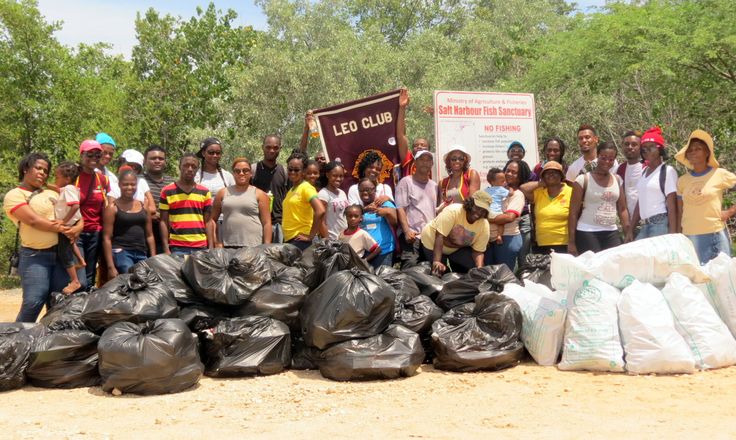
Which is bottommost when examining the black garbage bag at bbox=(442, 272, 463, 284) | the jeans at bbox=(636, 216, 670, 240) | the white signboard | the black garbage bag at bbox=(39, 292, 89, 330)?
the black garbage bag at bbox=(39, 292, 89, 330)

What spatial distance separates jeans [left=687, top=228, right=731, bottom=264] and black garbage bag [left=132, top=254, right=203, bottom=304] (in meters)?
4.10

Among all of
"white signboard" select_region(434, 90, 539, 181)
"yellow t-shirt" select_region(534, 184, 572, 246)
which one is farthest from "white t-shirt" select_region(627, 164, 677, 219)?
"white signboard" select_region(434, 90, 539, 181)

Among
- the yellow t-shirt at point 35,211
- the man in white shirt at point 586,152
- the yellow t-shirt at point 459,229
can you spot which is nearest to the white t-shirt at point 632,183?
the man in white shirt at point 586,152

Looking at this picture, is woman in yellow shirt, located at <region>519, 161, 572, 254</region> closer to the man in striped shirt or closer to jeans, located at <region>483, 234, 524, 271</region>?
jeans, located at <region>483, 234, 524, 271</region>

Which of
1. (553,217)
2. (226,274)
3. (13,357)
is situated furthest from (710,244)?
(13,357)

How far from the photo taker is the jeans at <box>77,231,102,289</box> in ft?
21.4

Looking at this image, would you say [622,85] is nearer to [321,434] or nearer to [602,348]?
[602,348]

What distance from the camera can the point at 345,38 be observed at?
21328mm

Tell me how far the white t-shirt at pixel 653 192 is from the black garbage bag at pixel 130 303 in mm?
4068

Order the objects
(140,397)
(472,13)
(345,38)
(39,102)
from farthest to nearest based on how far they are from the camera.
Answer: (472,13), (345,38), (39,102), (140,397)

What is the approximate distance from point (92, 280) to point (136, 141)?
13041 millimetres

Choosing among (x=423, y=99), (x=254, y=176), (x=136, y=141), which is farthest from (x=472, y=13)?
(x=254, y=176)

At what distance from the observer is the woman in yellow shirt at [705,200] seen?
624 cm

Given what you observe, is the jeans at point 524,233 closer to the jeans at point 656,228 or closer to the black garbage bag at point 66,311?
the jeans at point 656,228
